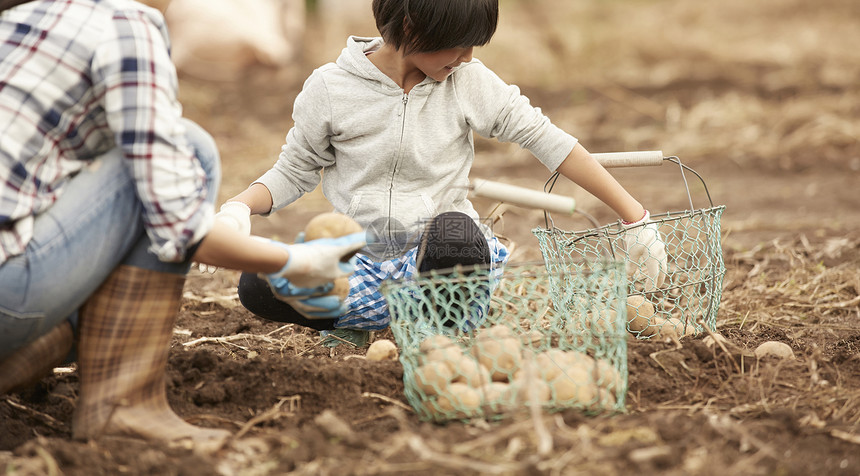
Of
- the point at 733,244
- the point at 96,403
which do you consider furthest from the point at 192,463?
the point at 733,244

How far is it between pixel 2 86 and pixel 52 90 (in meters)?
0.09

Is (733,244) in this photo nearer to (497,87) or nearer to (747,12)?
(497,87)

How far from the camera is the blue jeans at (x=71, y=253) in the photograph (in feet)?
5.13

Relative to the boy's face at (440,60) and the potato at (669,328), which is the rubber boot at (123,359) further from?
the potato at (669,328)

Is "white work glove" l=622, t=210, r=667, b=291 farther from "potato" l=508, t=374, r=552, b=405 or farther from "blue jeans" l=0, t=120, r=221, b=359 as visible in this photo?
"blue jeans" l=0, t=120, r=221, b=359

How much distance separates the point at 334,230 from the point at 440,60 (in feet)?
1.95

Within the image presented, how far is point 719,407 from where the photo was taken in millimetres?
1806

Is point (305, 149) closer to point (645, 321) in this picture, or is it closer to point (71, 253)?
point (71, 253)

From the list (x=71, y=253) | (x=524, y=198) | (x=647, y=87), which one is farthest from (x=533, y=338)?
(x=647, y=87)

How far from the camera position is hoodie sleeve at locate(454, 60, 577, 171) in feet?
7.60

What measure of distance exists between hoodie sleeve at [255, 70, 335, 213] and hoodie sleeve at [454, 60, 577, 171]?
0.38 metres

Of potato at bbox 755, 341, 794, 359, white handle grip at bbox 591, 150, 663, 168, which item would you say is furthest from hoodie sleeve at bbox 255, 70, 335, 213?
potato at bbox 755, 341, 794, 359

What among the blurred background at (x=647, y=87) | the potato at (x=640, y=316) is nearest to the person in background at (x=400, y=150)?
the potato at (x=640, y=316)

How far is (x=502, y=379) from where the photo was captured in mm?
1763
